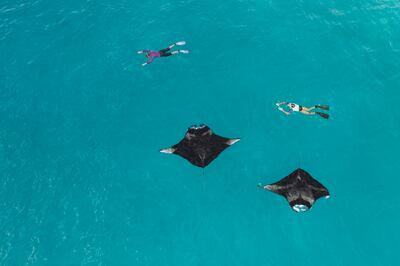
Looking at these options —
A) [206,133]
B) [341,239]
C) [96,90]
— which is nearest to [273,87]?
[206,133]

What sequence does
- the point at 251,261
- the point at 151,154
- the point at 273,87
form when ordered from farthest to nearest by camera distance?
the point at 273,87
the point at 151,154
the point at 251,261

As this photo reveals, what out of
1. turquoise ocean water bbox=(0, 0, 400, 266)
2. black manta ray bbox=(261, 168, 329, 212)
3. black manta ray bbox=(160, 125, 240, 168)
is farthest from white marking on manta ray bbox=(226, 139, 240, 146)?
black manta ray bbox=(261, 168, 329, 212)

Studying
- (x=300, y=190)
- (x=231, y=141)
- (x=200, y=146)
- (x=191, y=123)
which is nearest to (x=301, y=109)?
(x=231, y=141)

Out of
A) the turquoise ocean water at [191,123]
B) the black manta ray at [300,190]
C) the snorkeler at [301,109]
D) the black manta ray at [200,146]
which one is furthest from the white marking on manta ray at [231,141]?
the snorkeler at [301,109]

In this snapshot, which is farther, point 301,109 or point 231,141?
point 301,109

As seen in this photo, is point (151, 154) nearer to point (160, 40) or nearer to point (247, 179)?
point (247, 179)

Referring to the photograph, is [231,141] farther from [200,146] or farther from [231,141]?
[200,146]

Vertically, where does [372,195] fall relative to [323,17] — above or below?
below

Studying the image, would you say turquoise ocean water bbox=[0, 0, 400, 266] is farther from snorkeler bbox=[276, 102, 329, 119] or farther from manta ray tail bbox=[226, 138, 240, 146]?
manta ray tail bbox=[226, 138, 240, 146]
